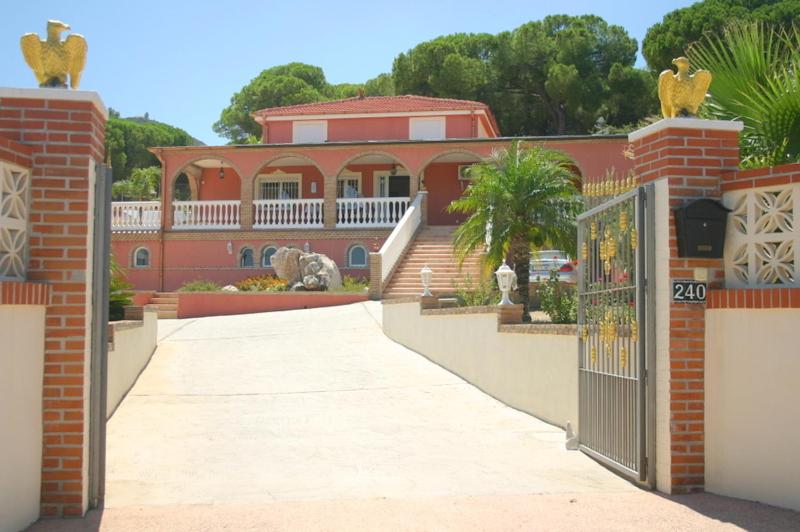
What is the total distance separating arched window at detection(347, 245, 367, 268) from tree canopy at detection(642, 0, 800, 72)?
2223 cm

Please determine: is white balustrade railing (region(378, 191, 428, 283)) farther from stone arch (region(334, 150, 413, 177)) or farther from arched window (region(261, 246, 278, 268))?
arched window (region(261, 246, 278, 268))

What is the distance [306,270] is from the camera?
24.3m

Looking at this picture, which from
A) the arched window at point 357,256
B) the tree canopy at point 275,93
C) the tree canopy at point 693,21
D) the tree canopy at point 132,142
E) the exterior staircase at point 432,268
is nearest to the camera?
the exterior staircase at point 432,268

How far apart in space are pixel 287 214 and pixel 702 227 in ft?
79.9

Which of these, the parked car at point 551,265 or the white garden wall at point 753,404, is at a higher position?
the parked car at point 551,265

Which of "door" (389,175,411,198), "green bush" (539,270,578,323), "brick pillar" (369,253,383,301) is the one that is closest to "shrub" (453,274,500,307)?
"green bush" (539,270,578,323)

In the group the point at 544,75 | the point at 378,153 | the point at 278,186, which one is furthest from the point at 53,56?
the point at 544,75

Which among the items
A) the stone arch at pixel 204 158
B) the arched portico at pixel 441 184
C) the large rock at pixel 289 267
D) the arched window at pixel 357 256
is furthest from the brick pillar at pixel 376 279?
the stone arch at pixel 204 158

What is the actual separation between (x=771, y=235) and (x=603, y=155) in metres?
21.8

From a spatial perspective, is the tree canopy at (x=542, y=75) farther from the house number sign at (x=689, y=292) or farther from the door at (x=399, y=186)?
the house number sign at (x=689, y=292)

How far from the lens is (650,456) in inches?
276

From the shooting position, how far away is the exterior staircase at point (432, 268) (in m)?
22.1

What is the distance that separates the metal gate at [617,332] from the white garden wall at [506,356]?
1.11m

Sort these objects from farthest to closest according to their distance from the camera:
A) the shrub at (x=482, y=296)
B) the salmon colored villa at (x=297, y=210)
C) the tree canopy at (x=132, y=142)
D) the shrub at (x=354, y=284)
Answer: the tree canopy at (x=132, y=142) → the salmon colored villa at (x=297, y=210) → the shrub at (x=354, y=284) → the shrub at (x=482, y=296)
